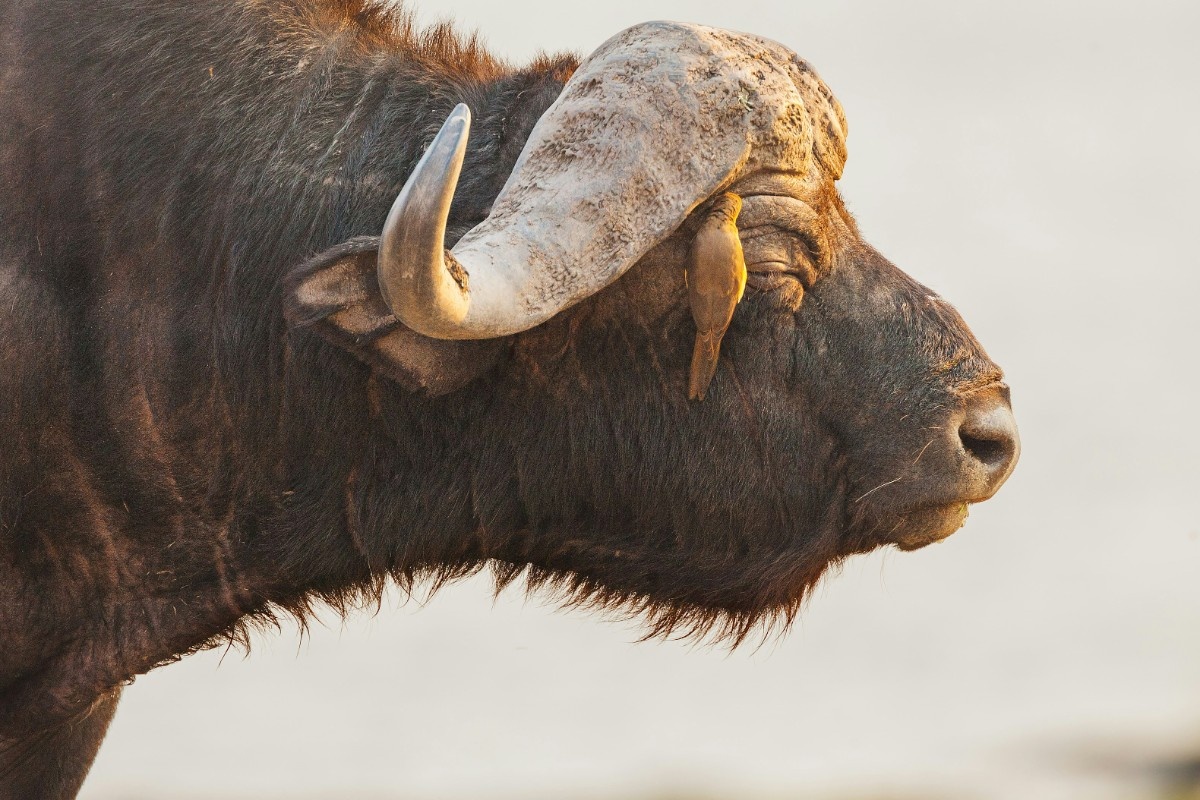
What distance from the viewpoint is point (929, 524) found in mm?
5090

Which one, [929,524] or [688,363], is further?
[929,524]

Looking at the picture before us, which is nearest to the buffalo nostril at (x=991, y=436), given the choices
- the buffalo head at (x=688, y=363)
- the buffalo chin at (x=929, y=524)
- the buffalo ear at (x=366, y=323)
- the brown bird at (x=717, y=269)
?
the buffalo head at (x=688, y=363)

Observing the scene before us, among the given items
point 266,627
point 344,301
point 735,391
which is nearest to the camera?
point 344,301

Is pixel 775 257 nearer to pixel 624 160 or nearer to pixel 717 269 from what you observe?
pixel 717 269

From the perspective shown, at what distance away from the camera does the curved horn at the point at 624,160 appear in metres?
4.44

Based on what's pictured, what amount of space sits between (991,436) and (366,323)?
6.53ft

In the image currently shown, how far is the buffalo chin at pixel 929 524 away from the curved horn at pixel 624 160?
1157 millimetres

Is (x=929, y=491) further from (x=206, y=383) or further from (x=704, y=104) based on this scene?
(x=206, y=383)

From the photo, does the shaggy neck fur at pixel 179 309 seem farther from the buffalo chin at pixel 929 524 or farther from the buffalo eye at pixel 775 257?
the buffalo chin at pixel 929 524

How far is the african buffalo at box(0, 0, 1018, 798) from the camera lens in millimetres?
4797

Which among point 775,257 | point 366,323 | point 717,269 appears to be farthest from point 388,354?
point 775,257

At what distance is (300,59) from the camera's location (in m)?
5.16

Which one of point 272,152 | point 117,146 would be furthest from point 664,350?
point 117,146

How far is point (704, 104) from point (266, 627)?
2.34m
